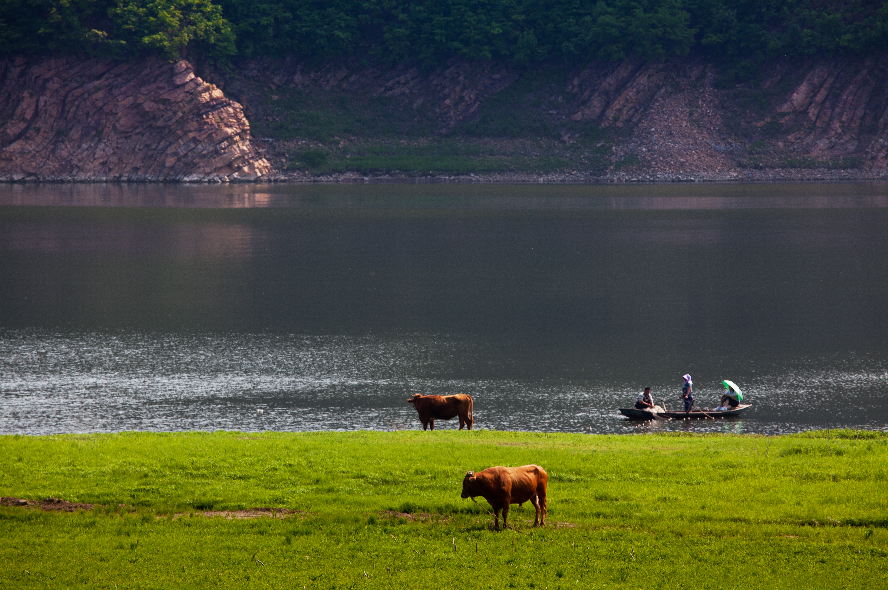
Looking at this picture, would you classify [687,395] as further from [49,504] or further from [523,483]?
[49,504]

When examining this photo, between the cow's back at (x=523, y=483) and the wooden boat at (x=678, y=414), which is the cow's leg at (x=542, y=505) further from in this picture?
the wooden boat at (x=678, y=414)

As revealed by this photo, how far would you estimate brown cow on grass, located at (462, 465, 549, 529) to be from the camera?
14688 millimetres

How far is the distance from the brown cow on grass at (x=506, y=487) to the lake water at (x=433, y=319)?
14989 mm

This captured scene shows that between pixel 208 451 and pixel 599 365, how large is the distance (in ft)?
70.6

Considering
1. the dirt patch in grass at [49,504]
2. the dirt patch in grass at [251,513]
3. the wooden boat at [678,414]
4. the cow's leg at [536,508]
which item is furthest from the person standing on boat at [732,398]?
the dirt patch in grass at [49,504]

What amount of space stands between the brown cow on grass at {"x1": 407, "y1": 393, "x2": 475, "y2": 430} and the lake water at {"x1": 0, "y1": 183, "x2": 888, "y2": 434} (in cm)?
→ 188

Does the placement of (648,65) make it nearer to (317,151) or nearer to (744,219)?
(317,151)

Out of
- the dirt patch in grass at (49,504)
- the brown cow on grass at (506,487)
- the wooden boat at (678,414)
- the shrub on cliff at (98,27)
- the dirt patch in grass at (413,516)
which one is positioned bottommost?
the wooden boat at (678,414)

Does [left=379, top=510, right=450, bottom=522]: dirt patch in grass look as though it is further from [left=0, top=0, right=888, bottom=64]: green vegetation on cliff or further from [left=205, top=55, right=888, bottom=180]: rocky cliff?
[left=0, top=0, right=888, bottom=64]: green vegetation on cliff

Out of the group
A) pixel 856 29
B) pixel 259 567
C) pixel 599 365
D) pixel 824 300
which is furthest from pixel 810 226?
pixel 259 567

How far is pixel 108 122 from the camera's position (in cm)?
13988

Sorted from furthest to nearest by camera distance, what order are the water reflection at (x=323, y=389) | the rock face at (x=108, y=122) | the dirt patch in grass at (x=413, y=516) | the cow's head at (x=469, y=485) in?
the rock face at (x=108, y=122) < the water reflection at (x=323, y=389) < the dirt patch in grass at (x=413, y=516) < the cow's head at (x=469, y=485)

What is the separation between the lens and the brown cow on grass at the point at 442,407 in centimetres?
2895

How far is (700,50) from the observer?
155750 mm
